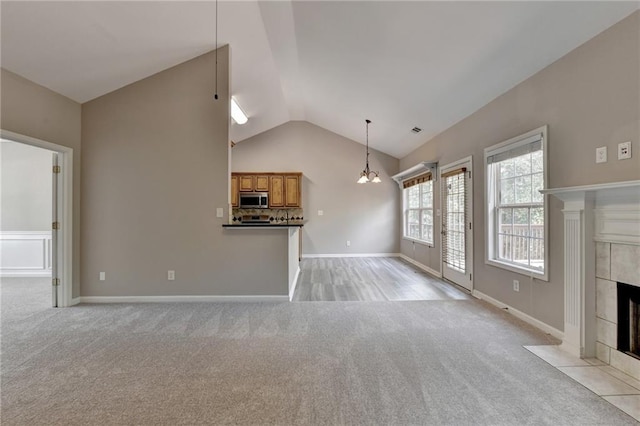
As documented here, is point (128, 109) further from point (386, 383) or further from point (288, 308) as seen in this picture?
point (386, 383)

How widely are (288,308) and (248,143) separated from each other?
527 cm

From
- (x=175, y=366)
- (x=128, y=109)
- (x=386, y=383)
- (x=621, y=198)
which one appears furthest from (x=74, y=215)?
(x=621, y=198)

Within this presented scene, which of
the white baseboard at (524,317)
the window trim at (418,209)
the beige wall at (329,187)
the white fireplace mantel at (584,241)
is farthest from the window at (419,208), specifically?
the white fireplace mantel at (584,241)

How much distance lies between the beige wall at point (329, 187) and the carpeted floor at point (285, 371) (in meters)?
4.34

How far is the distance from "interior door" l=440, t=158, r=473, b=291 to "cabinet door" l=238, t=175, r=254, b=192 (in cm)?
441

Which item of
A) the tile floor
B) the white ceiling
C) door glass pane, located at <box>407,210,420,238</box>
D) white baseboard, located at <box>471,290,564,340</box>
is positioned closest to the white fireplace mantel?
the tile floor

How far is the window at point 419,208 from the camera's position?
614cm

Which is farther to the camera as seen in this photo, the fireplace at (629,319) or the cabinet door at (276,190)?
the cabinet door at (276,190)

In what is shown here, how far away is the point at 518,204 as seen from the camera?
134 inches

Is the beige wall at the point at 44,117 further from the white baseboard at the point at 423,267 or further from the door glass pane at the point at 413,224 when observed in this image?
the door glass pane at the point at 413,224

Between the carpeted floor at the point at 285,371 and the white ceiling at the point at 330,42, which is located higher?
the white ceiling at the point at 330,42

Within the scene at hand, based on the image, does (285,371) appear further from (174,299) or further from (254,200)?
(254,200)

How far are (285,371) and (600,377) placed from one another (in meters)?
2.26

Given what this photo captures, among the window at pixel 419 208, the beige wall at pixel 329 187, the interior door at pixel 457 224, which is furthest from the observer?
the beige wall at pixel 329 187
